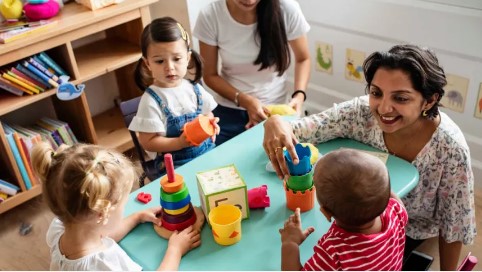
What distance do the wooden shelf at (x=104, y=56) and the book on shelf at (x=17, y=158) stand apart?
0.44m

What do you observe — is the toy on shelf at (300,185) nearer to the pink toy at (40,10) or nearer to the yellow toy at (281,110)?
the yellow toy at (281,110)

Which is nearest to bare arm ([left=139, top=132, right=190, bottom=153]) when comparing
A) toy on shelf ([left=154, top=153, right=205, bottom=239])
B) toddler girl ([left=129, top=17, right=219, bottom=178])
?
toddler girl ([left=129, top=17, right=219, bottom=178])

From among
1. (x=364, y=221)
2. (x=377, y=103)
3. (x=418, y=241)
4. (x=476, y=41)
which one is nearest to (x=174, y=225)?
(x=364, y=221)

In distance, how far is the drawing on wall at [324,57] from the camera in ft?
9.09

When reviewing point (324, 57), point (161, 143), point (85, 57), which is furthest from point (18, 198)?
point (324, 57)

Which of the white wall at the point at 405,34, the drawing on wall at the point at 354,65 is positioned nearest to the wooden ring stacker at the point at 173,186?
the white wall at the point at 405,34

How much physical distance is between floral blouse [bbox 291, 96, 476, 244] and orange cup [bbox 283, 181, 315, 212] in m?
0.32

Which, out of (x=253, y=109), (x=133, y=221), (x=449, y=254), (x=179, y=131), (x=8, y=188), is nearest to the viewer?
(x=133, y=221)

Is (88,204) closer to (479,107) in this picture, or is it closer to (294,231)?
(294,231)

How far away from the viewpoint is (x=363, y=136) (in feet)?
5.06

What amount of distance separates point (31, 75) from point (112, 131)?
632 millimetres

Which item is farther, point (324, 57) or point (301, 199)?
point (324, 57)

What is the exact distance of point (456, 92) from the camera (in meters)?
2.27

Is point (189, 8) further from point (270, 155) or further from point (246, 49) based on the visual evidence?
point (270, 155)
